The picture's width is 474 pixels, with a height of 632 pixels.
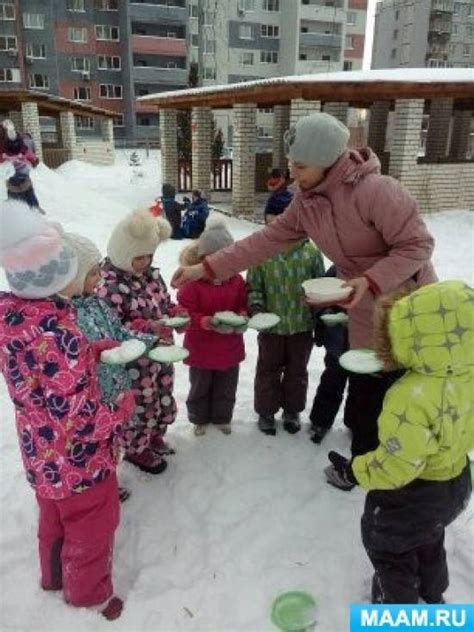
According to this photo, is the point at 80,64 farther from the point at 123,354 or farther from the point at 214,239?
the point at 123,354

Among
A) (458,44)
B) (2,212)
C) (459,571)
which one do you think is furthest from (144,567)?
(458,44)

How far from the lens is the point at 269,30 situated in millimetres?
40344

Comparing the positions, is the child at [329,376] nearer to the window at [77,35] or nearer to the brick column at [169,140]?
the brick column at [169,140]

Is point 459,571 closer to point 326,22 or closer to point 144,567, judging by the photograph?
point 144,567

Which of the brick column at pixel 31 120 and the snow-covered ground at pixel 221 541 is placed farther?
the brick column at pixel 31 120

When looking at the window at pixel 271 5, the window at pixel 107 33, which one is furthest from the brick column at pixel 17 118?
the window at pixel 271 5

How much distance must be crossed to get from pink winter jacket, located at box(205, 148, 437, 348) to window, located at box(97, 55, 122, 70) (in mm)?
41101

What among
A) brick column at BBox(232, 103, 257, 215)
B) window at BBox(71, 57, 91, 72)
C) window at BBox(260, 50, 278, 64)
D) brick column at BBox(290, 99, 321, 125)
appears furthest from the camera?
window at BBox(260, 50, 278, 64)

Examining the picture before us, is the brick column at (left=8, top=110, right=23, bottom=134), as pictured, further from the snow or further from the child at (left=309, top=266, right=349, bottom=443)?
the child at (left=309, top=266, right=349, bottom=443)

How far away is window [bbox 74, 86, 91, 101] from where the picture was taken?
37812 mm

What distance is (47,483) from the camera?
205cm

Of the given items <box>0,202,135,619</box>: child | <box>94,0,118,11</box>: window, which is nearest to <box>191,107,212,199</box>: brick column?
<box>0,202,135,619</box>: child

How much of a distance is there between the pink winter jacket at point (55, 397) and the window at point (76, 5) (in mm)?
42246

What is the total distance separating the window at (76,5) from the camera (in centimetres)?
3622
